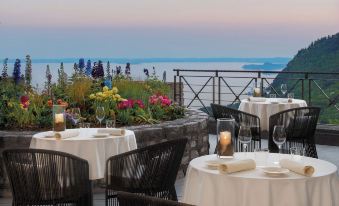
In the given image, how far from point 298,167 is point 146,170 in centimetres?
119

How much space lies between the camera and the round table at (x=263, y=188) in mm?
3449

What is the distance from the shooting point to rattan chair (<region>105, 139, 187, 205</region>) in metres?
4.21

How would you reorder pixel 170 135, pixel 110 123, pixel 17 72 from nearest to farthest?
pixel 110 123 < pixel 170 135 < pixel 17 72

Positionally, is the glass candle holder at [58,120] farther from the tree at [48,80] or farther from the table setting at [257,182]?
the tree at [48,80]

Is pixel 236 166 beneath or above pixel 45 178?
above

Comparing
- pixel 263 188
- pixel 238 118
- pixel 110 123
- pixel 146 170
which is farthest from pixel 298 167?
pixel 238 118

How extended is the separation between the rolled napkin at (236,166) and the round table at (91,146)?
1701mm

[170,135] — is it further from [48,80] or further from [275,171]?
[275,171]

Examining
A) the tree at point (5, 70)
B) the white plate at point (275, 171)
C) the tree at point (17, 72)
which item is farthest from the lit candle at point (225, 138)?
the tree at point (5, 70)

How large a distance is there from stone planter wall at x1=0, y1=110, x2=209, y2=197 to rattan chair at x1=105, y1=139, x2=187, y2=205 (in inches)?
84.0

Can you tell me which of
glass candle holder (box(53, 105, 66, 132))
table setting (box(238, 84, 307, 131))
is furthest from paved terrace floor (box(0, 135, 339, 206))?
glass candle holder (box(53, 105, 66, 132))

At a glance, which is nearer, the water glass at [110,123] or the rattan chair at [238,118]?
the water glass at [110,123]

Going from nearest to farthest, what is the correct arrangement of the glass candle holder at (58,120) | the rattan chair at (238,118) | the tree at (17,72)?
the glass candle holder at (58,120) < the rattan chair at (238,118) < the tree at (17,72)

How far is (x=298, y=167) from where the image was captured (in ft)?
A: 11.6
